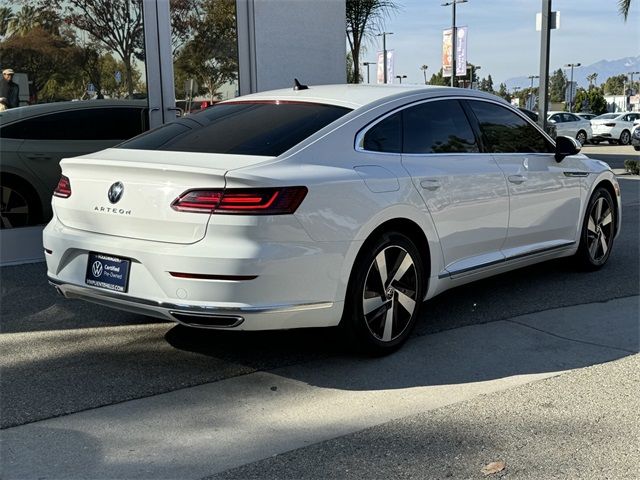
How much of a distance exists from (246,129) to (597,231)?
375cm

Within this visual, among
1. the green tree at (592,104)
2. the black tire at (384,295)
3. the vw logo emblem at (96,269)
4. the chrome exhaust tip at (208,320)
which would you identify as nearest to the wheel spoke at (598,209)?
the black tire at (384,295)

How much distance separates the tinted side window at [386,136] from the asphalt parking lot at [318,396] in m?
1.31

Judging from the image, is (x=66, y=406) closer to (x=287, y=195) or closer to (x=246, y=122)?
(x=287, y=195)

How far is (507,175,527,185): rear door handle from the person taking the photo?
17.5ft

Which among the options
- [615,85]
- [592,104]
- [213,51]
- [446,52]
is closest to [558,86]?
[615,85]

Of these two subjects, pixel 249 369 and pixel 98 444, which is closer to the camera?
pixel 98 444

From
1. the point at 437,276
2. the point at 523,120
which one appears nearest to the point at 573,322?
the point at 437,276

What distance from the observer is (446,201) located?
4.73 meters

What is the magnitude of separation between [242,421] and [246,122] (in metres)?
1.90

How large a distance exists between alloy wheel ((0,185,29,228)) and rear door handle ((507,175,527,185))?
4765 millimetres

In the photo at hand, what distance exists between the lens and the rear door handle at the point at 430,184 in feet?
15.0

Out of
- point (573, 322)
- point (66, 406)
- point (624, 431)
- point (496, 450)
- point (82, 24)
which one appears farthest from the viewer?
point (82, 24)

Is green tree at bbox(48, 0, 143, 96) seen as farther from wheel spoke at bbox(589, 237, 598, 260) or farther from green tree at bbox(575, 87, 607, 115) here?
green tree at bbox(575, 87, 607, 115)

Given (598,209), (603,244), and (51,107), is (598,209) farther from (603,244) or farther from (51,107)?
(51,107)
